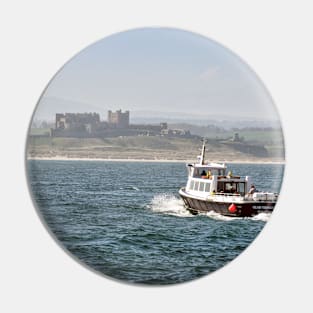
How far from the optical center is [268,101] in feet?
24.9

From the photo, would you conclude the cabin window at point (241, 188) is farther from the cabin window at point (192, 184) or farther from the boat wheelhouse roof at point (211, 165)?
the cabin window at point (192, 184)

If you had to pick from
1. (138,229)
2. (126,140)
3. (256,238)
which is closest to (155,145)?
(126,140)

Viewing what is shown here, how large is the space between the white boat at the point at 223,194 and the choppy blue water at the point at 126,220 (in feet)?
0.41

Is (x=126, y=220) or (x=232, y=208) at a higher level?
(x=232, y=208)

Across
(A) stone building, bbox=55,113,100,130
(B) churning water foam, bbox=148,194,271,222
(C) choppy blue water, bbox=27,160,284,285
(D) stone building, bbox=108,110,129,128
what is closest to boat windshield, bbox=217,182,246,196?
(C) choppy blue water, bbox=27,160,284,285

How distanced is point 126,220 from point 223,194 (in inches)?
36.8

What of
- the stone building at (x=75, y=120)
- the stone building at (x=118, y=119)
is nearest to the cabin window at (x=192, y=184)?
the stone building at (x=118, y=119)

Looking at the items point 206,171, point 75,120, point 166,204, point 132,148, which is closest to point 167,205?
point 166,204

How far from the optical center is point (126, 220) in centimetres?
736

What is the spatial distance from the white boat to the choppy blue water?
0.41ft

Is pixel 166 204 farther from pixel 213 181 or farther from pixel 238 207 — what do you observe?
pixel 238 207

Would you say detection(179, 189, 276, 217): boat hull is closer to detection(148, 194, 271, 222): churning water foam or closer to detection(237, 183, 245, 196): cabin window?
detection(237, 183, 245, 196): cabin window

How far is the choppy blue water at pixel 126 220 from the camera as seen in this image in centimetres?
731

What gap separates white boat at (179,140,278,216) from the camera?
750cm
